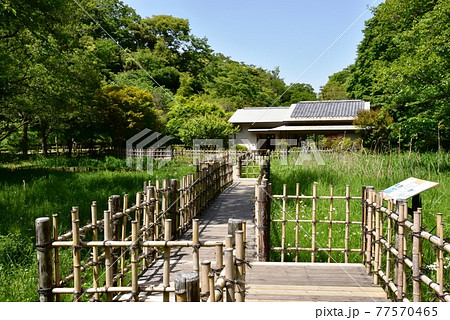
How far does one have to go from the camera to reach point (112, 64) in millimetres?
29375

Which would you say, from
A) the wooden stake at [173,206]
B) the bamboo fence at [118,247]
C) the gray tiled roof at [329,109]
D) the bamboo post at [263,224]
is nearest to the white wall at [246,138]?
the gray tiled roof at [329,109]

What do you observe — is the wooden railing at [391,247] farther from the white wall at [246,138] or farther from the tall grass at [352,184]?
the white wall at [246,138]

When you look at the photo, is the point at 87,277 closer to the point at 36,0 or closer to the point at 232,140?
the point at 36,0

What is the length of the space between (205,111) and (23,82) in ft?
43.4

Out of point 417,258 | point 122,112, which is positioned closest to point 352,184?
point 417,258

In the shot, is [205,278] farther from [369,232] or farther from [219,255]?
[369,232]

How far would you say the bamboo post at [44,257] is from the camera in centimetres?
287

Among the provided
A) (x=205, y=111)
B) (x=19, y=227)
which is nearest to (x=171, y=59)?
(x=205, y=111)

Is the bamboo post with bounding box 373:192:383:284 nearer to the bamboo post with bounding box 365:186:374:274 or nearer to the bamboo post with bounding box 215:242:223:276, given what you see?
the bamboo post with bounding box 365:186:374:274

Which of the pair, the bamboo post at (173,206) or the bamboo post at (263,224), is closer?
the bamboo post at (263,224)

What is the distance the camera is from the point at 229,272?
2496mm

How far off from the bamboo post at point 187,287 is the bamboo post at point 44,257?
145 centimetres

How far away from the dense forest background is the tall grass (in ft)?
3.32

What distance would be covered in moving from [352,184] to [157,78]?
20.6 meters
